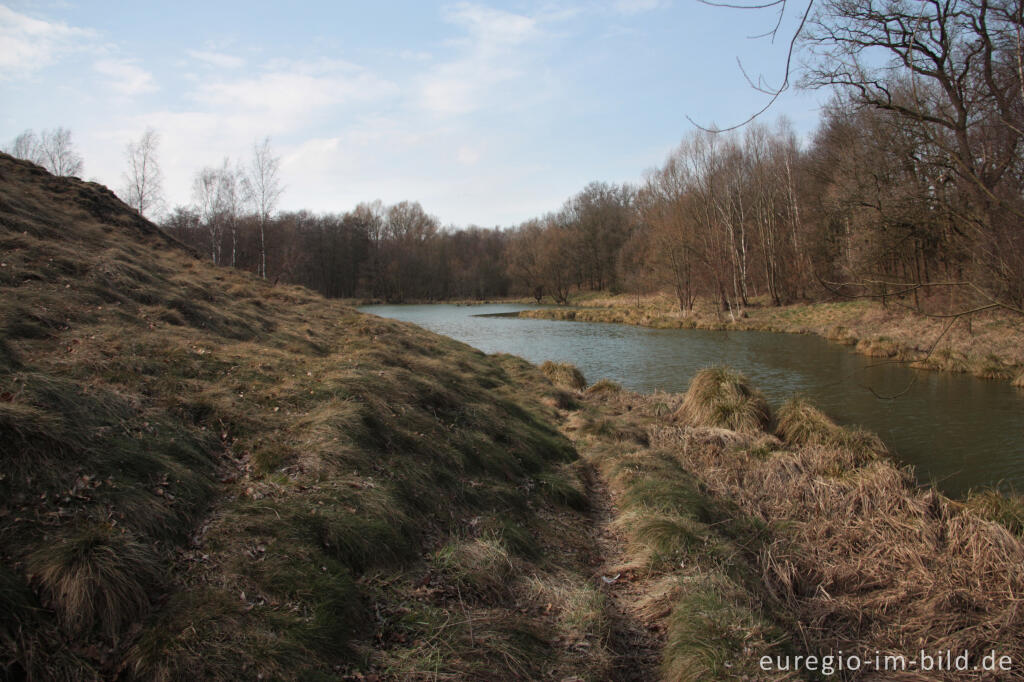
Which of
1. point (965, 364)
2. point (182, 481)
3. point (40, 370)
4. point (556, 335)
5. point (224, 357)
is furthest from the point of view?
point (556, 335)

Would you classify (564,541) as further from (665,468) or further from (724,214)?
(724,214)

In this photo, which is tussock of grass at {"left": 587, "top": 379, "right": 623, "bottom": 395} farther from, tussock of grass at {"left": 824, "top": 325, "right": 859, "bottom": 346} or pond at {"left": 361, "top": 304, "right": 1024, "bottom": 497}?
tussock of grass at {"left": 824, "top": 325, "right": 859, "bottom": 346}

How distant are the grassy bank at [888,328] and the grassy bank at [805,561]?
1.79 metres

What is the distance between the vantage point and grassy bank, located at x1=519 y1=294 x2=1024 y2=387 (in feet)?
46.6

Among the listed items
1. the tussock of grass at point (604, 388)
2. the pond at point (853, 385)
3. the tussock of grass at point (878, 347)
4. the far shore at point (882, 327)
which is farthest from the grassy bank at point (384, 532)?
the tussock of grass at point (878, 347)

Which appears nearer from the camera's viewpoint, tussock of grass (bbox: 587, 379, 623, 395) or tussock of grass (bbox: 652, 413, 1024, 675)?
tussock of grass (bbox: 652, 413, 1024, 675)

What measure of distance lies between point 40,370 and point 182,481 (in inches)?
74.3

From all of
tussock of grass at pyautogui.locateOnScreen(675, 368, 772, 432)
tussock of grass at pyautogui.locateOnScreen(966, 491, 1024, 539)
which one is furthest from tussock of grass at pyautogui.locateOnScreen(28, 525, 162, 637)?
tussock of grass at pyautogui.locateOnScreen(675, 368, 772, 432)

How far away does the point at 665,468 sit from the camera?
22.0 feet

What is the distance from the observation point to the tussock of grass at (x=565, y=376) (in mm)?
13383

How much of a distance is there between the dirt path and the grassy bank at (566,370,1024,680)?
0.03 meters

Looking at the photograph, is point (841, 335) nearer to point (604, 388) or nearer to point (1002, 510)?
point (604, 388)

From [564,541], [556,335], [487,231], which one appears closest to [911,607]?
[564,541]

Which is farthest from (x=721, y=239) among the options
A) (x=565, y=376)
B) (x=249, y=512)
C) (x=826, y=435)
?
(x=249, y=512)
